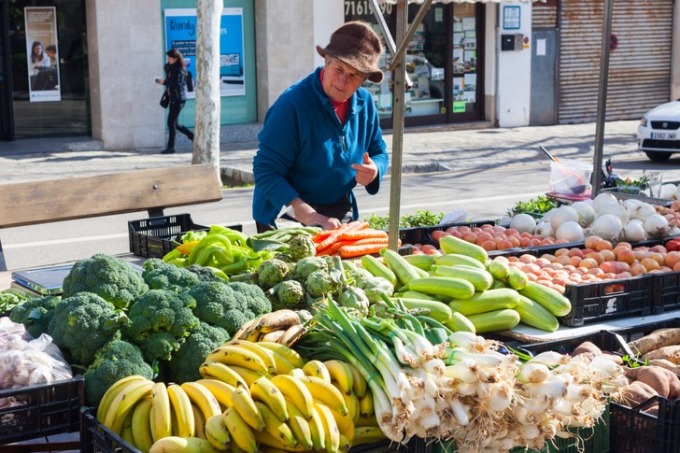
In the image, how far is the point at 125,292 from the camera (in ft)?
13.5

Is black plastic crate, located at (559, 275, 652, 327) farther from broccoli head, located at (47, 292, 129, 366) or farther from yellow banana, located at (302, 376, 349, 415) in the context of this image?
broccoli head, located at (47, 292, 129, 366)

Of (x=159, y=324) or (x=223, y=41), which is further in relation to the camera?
(x=223, y=41)

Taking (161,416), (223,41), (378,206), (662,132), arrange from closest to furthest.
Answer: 1. (161,416)
2. (378,206)
3. (662,132)
4. (223,41)

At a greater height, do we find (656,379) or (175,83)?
(175,83)

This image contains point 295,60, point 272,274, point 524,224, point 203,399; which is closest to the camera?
point 203,399

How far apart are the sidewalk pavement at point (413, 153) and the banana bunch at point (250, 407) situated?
1271cm

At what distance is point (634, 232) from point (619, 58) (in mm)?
20996

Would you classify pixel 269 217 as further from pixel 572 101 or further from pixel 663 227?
pixel 572 101

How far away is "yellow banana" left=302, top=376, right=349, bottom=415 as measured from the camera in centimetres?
349

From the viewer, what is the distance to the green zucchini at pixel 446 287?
15.9 ft

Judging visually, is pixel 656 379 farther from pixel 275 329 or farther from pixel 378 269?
pixel 275 329

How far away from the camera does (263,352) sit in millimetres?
3717

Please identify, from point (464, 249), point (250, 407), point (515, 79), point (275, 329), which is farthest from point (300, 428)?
point (515, 79)

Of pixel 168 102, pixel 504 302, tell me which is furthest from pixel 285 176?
pixel 168 102
